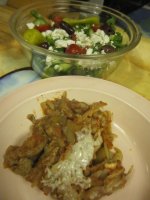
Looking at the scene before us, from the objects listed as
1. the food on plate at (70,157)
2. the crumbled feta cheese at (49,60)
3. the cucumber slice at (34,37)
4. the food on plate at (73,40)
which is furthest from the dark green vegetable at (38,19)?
the food on plate at (70,157)

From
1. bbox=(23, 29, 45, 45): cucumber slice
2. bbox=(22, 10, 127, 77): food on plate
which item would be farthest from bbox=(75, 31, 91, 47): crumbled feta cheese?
bbox=(23, 29, 45, 45): cucumber slice

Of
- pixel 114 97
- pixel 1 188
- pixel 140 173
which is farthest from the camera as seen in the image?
pixel 114 97

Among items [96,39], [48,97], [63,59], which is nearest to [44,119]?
[48,97]

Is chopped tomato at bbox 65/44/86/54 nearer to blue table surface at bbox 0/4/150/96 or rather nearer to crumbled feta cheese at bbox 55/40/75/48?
crumbled feta cheese at bbox 55/40/75/48

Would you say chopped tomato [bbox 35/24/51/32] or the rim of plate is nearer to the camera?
the rim of plate

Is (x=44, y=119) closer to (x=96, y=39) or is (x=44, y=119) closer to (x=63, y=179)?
(x=63, y=179)

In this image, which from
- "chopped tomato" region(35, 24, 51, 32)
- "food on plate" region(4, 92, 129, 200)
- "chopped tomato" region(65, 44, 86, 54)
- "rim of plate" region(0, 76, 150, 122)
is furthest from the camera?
"chopped tomato" region(35, 24, 51, 32)

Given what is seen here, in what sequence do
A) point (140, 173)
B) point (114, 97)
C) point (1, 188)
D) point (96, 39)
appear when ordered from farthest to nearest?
point (96, 39) < point (114, 97) < point (140, 173) < point (1, 188)
